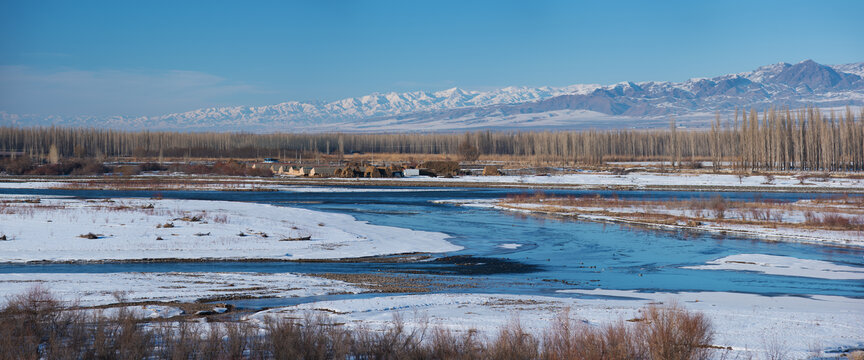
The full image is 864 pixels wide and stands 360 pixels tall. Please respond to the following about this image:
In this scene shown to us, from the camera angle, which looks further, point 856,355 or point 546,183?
point 546,183

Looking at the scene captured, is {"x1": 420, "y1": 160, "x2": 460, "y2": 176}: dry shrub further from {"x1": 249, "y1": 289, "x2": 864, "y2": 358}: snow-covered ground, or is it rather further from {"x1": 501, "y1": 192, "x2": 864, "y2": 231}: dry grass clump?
{"x1": 249, "y1": 289, "x2": 864, "y2": 358}: snow-covered ground

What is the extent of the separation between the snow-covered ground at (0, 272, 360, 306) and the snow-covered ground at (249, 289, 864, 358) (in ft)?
7.42

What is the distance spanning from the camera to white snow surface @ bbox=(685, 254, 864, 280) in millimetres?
20078

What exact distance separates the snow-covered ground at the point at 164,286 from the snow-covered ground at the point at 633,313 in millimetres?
2262

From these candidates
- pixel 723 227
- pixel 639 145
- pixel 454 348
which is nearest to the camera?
pixel 454 348

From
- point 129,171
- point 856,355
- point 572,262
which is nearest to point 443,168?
point 129,171

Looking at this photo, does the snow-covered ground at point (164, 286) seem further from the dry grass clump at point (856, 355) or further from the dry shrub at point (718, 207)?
the dry shrub at point (718, 207)

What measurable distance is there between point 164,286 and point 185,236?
33.4 feet

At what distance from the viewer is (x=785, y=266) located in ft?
70.4

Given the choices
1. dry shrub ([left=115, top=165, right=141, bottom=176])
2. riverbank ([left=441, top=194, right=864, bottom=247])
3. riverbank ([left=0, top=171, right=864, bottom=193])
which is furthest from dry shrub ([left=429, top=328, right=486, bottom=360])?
dry shrub ([left=115, top=165, right=141, bottom=176])

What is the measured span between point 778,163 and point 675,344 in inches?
3939

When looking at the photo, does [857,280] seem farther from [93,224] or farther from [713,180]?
[713,180]

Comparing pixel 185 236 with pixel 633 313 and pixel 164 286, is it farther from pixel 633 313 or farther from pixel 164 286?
pixel 633 313

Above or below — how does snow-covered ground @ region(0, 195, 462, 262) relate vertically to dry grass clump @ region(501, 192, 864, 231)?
above
